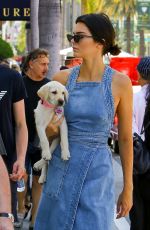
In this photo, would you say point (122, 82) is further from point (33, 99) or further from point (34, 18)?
point (34, 18)

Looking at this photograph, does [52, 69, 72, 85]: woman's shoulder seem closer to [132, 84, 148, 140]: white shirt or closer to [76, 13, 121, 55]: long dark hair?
[76, 13, 121, 55]: long dark hair

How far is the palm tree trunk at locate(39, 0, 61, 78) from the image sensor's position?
12102 mm

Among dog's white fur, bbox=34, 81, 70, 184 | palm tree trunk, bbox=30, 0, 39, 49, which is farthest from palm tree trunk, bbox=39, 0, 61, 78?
dog's white fur, bbox=34, 81, 70, 184

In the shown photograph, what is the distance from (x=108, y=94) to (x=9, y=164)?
1782mm

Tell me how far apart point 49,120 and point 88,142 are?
417mm

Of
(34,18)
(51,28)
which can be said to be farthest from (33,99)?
(34,18)

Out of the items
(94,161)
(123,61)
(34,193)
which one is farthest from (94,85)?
(123,61)

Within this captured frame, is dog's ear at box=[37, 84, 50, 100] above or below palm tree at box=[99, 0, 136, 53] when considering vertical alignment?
above

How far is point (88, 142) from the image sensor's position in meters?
4.35

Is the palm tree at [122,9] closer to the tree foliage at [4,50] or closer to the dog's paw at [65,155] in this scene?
the tree foliage at [4,50]

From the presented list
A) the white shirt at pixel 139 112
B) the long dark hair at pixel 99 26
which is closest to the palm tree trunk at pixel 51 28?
the white shirt at pixel 139 112

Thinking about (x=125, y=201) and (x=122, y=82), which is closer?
(x=122, y=82)

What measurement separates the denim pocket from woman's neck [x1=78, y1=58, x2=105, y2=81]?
50 cm

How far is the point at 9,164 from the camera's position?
5.96 meters
